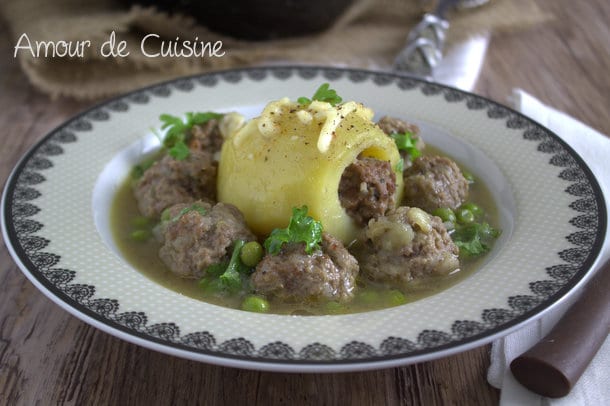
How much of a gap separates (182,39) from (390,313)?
465cm

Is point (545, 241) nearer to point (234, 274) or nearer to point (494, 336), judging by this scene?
point (494, 336)

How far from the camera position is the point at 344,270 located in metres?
4.21

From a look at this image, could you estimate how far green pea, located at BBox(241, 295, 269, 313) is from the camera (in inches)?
157

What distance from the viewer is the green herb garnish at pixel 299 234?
13.8 ft

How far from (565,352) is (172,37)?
208 inches

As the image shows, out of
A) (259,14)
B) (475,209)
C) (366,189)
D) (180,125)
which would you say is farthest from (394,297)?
(259,14)

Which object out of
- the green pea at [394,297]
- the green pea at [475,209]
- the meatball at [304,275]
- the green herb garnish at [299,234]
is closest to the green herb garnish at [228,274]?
the meatball at [304,275]

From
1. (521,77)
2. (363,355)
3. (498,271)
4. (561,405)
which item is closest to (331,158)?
(498,271)

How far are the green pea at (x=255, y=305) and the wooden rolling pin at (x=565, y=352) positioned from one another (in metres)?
1.33

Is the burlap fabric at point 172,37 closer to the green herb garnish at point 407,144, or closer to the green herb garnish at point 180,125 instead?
the green herb garnish at point 180,125

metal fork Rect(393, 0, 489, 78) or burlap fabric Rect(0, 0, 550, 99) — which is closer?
burlap fabric Rect(0, 0, 550, 99)

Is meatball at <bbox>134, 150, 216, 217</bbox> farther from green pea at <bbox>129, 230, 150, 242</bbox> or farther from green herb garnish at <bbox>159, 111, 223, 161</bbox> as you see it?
green herb garnish at <bbox>159, 111, 223, 161</bbox>

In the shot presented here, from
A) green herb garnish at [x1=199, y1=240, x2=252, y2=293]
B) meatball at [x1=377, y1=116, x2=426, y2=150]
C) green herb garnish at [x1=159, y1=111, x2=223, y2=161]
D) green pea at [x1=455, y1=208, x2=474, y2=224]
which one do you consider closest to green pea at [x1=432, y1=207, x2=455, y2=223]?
green pea at [x1=455, y1=208, x2=474, y2=224]

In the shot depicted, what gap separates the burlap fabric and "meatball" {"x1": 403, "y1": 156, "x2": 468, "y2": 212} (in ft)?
8.10
